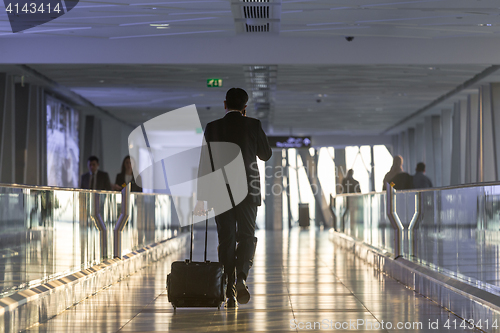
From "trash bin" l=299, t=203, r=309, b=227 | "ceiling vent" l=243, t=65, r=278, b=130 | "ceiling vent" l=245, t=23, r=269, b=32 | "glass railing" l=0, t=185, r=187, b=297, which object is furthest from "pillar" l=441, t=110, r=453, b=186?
"glass railing" l=0, t=185, r=187, b=297

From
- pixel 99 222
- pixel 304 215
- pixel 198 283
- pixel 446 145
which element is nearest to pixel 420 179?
pixel 99 222

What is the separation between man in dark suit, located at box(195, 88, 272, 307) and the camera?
14.0 ft

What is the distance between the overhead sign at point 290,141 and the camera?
19922 millimetres

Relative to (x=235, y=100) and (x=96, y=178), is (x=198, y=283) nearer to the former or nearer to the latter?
(x=235, y=100)

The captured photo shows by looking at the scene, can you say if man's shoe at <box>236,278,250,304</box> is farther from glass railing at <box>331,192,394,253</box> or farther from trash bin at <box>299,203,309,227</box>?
trash bin at <box>299,203,309,227</box>

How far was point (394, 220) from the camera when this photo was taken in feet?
22.0

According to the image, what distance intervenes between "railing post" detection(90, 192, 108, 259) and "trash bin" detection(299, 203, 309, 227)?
1719 cm

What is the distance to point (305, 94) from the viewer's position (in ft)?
50.4

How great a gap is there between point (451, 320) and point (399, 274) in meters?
2.19

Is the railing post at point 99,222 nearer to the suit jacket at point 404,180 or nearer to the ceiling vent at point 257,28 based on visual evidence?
the ceiling vent at point 257,28

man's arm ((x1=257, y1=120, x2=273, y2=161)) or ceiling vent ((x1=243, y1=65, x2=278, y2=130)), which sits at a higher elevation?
ceiling vent ((x1=243, y1=65, x2=278, y2=130))

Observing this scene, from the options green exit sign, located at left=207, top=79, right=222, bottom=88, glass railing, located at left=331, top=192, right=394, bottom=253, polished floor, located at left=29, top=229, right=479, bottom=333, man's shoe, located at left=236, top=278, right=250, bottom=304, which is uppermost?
green exit sign, located at left=207, top=79, right=222, bottom=88

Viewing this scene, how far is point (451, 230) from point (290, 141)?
1556 centimetres

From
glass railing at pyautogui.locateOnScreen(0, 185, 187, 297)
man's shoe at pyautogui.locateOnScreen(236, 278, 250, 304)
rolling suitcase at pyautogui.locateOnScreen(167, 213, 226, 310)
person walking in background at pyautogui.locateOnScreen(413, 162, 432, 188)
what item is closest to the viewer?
glass railing at pyautogui.locateOnScreen(0, 185, 187, 297)
